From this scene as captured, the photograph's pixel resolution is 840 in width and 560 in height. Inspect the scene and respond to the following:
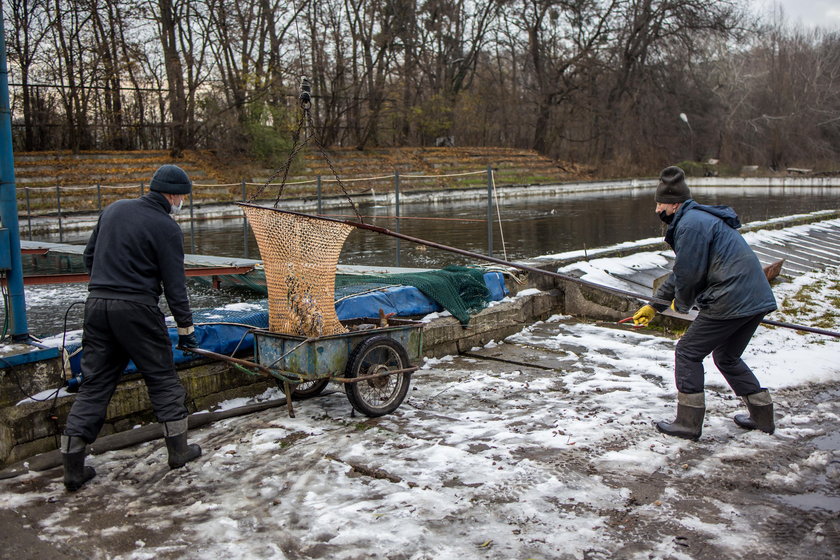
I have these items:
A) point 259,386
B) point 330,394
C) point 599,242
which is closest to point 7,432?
point 259,386

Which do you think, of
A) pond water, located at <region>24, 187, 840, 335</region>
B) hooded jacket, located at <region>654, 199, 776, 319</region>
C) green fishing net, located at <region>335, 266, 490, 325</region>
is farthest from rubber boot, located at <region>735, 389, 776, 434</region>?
pond water, located at <region>24, 187, 840, 335</region>

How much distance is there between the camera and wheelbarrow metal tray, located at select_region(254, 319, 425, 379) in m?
5.29

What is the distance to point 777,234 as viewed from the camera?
15.7m

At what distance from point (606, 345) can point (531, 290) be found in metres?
1.53

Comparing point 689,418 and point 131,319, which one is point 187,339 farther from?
point 689,418

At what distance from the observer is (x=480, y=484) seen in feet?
14.1

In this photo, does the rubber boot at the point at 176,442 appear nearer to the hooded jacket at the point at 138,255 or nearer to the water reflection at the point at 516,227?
the hooded jacket at the point at 138,255

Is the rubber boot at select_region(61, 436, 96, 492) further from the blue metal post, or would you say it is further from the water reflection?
the water reflection

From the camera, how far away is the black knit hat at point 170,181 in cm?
483

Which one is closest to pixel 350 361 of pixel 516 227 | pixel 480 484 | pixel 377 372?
pixel 377 372

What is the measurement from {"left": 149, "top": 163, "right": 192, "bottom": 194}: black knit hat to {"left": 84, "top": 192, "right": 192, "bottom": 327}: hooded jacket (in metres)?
0.07

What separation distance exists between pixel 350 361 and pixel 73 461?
6.01 feet

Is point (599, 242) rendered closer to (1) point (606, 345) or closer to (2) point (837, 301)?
(2) point (837, 301)

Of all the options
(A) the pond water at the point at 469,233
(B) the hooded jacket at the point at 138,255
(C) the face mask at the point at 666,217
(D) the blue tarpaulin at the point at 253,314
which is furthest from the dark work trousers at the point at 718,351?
(A) the pond water at the point at 469,233
